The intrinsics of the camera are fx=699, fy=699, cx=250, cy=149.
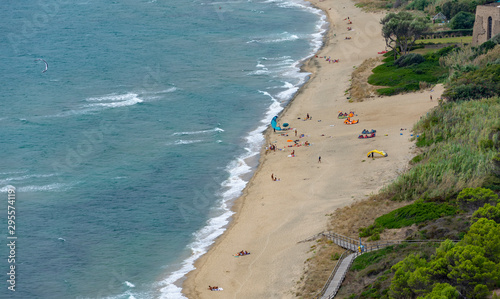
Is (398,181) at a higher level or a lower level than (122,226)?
higher

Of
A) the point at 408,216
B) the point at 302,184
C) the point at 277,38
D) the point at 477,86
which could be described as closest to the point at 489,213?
the point at 408,216

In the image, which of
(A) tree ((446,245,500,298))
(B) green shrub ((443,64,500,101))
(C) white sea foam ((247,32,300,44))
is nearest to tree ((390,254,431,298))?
(A) tree ((446,245,500,298))

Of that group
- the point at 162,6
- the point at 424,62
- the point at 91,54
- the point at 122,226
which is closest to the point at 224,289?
the point at 122,226

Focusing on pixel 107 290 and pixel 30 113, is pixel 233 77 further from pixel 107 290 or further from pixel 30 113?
pixel 107 290

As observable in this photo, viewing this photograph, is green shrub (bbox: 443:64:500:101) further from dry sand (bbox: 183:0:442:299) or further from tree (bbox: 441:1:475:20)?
tree (bbox: 441:1:475:20)

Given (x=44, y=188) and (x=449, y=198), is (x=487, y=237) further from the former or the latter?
(x=44, y=188)

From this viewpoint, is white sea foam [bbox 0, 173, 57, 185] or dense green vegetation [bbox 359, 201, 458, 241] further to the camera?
white sea foam [bbox 0, 173, 57, 185]
